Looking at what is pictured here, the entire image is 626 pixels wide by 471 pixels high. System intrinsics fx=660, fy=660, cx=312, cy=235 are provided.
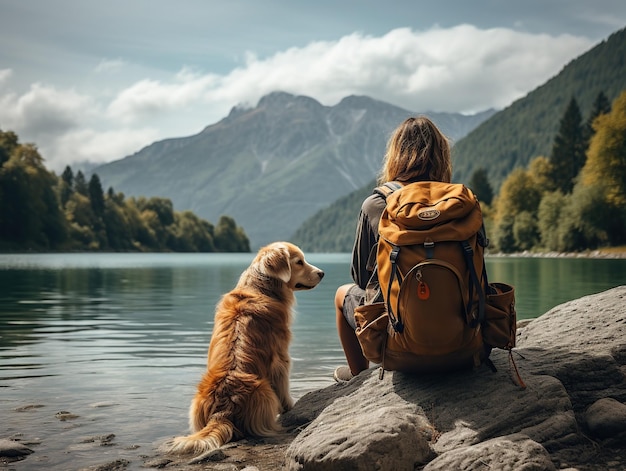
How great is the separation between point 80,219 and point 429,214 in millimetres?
122209

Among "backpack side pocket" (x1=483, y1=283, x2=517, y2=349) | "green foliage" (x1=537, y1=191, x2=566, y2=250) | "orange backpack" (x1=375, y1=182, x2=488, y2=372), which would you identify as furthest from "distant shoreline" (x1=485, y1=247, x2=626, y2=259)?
"orange backpack" (x1=375, y1=182, x2=488, y2=372)

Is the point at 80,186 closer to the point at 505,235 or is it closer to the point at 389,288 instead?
the point at 505,235

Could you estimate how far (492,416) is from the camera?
5.21 metres

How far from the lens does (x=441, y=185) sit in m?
5.36

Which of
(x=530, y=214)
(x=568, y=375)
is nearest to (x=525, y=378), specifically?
(x=568, y=375)

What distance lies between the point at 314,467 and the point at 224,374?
1.81 meters

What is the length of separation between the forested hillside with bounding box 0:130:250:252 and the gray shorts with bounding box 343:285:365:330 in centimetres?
8445

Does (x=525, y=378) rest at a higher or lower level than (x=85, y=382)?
higher

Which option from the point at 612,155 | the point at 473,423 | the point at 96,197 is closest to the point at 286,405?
the point at 473,423

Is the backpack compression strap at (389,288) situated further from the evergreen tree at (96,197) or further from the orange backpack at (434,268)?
the evergreen tree at (96,197)

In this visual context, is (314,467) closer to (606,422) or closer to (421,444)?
(421,444)

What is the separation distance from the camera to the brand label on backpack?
4969mm

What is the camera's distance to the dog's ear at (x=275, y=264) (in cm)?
731

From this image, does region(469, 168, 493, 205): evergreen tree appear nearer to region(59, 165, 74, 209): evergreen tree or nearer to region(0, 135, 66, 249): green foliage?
region(0, 135, 66, 249): green foliage
